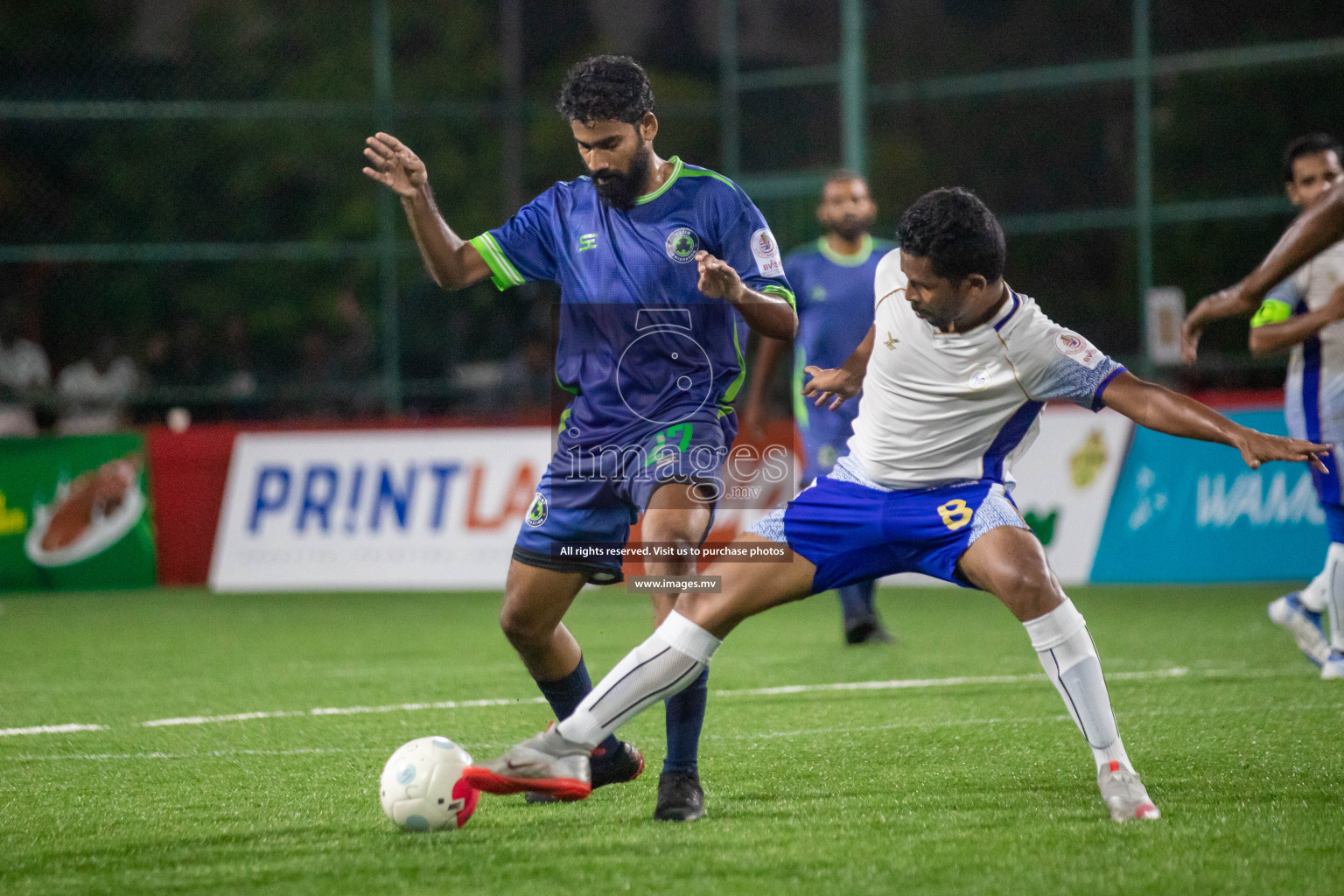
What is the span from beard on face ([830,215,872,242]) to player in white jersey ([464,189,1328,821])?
446cm

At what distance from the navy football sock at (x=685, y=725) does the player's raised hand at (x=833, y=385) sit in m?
0.93

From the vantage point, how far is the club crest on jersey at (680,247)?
4.92m

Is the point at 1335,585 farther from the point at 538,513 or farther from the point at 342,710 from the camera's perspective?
the point at 342,710

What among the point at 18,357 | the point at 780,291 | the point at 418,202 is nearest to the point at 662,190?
the point at 780,291

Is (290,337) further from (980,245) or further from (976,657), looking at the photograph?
(980,245)

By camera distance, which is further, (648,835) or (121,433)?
(121,433)

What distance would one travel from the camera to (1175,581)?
1188 centimetres

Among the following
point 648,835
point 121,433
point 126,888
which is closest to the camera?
point 126,888

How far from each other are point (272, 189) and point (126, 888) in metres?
17.6

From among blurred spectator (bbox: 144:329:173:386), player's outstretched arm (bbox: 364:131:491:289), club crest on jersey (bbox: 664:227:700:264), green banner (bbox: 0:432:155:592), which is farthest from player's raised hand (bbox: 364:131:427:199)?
blurred spectator (bbox: 144:329:173:386)

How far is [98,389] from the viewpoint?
15016 mm

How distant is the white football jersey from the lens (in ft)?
23.7

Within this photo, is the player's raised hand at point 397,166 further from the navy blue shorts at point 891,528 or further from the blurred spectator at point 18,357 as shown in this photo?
the blurred spectator at point 18,357

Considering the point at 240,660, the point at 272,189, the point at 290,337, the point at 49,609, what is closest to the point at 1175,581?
the point at 240,660
